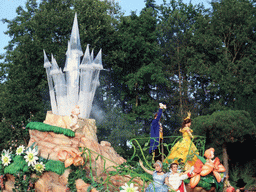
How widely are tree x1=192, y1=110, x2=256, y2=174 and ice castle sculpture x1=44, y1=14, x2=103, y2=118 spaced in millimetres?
6125

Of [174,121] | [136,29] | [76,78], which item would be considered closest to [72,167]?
[76,78]

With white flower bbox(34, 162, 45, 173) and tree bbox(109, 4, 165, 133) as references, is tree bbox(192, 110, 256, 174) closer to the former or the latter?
tree bbox(109, 4, 165, 133)

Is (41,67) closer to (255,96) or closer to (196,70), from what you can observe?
(196,70)

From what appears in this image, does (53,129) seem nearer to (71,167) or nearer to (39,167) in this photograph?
(39,167)

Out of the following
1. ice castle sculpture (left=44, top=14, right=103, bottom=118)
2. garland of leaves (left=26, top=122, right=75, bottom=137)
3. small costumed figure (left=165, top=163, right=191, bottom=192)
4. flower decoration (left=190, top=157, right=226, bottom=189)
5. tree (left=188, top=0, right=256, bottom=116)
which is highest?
tree (left=188, top=0, right=256, bottom=116)

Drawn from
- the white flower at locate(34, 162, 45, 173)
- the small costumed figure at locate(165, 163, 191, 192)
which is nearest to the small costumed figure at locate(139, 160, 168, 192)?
the small costumed figure at locate(165, 163, 191, 192)

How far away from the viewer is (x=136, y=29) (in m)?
24.3

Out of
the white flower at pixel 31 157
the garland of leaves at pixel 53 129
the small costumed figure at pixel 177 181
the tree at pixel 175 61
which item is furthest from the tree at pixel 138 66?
the small costumed figure at pixel 177 181

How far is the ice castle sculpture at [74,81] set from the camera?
38.0 feet

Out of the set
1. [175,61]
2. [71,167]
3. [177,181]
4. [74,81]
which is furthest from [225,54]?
[71,167]

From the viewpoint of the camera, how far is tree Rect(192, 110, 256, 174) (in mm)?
15117

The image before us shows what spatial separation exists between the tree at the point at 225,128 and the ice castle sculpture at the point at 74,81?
6.12 m

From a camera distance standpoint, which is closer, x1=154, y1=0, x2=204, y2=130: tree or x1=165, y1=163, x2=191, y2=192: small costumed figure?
x1=165, y1=163, x2=191, y2=192: small costumed figure

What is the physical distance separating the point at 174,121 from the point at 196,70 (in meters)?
4.11
